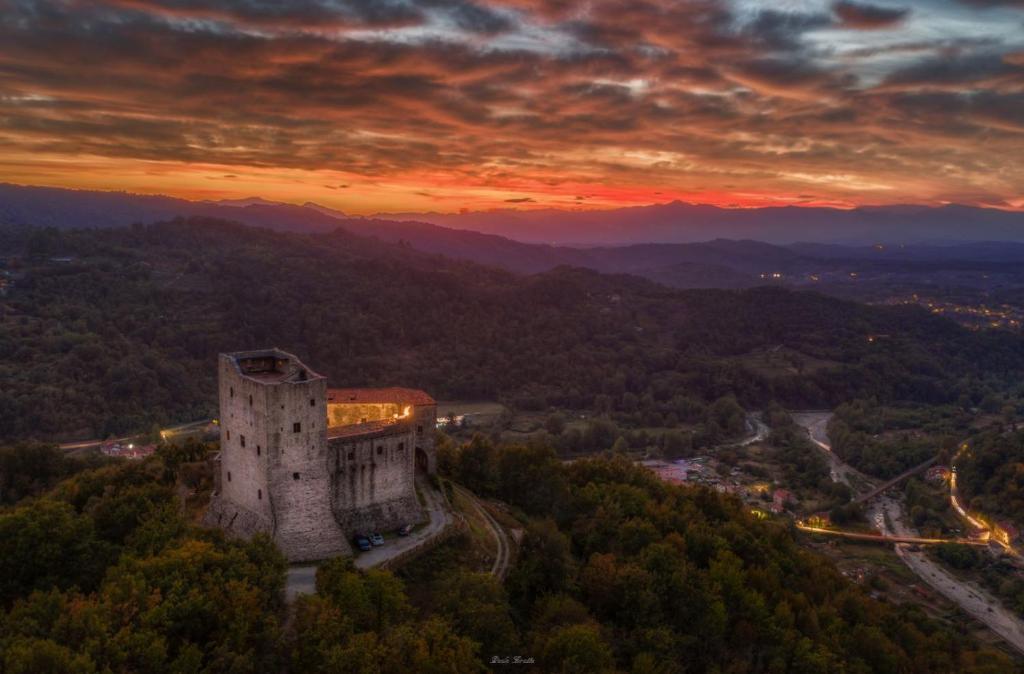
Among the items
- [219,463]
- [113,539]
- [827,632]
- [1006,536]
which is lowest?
[1006,536]

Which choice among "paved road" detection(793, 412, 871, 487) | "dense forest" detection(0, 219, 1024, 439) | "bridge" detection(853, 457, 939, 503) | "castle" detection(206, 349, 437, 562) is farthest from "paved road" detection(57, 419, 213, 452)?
"paved road" detection(793, 412, 871, 487)

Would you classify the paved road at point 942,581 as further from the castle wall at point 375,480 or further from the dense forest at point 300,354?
the castle wall at point 375,480

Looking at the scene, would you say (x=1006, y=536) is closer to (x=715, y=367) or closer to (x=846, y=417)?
(x=846, y=417)

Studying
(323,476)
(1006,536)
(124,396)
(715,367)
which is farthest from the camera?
(715,367)

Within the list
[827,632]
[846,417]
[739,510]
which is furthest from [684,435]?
[827,632]

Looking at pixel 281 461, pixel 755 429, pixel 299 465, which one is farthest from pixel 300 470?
pixel 755 429

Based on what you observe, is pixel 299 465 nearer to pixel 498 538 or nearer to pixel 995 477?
pixel 498 538

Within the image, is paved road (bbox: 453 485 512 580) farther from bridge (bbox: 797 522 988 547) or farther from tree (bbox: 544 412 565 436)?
tree (bbox: 544 412 565 436)
